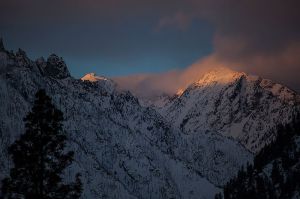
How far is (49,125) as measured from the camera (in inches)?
1574

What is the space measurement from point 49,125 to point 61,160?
10.5 feet

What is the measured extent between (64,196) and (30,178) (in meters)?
2.43

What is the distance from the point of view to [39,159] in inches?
1487

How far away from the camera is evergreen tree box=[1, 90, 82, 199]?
122 feet

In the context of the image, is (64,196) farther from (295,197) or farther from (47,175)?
(295,197)

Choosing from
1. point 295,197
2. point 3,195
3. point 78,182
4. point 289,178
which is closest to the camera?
point 3,195

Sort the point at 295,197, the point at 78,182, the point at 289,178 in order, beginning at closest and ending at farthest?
the point at 78,182, the point at 295,197, the point at 289,178

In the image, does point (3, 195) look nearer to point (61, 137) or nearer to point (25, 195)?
point (25, 195)

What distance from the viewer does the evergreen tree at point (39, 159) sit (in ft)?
122

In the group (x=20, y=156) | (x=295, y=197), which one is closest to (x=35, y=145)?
(x=20, y=156)

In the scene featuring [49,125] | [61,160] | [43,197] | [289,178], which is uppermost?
[289,178]

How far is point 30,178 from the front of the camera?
3753 centimetres

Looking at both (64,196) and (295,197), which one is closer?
(64,196)

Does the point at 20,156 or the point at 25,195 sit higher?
the point at 20,156
